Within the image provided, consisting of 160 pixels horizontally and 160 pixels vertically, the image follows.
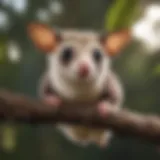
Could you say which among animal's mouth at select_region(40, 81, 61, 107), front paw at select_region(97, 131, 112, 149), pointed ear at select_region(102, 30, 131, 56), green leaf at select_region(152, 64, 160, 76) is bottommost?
front paw at select_region(97, 131, 112, 149)

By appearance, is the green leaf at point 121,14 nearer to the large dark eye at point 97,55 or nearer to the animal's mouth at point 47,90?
the large dark eye at point 97,55

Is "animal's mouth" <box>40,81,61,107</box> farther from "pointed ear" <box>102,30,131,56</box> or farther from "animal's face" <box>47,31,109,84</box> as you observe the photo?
"pointed ear" <box>102,30,131,56</box>

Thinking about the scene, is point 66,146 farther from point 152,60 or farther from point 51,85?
point 152,60

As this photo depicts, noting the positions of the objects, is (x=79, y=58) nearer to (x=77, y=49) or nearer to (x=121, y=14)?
(x=77, y=49)

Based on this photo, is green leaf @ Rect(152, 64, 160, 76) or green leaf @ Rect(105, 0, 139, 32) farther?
green leaf @ Rect(152, 64, 160, 76)

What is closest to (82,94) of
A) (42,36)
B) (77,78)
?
(77,78)

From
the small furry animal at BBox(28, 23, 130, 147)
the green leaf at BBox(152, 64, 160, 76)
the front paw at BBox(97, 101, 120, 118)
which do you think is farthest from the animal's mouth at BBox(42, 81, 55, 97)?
the green leaf at BBox(152, 64, 160, 76)

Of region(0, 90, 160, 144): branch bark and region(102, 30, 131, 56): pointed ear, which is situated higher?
region(102, 30, 131, 56): pointed ear

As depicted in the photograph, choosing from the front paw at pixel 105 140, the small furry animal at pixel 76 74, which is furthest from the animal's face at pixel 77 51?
the front paw at pixel 105 140
